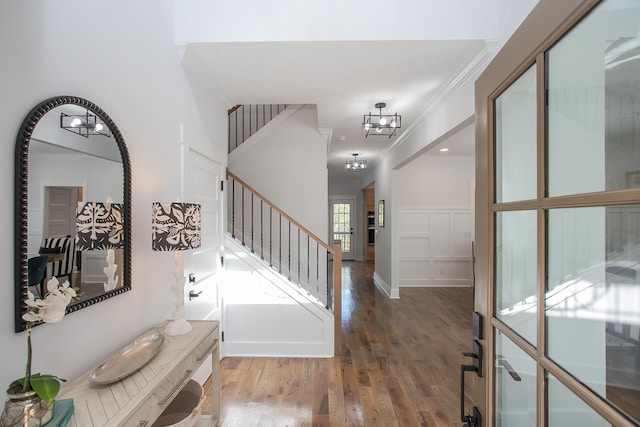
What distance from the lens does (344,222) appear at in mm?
11336

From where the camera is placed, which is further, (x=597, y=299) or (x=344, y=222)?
(x=344, y=222)

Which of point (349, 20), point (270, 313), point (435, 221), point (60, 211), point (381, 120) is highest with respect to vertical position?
point (349, 20)

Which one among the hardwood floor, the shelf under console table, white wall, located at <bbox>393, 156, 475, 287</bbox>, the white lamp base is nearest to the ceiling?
the white lamp base

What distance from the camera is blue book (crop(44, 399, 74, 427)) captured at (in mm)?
952

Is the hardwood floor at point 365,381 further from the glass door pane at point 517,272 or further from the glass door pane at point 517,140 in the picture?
the glass door pane at point 517,140

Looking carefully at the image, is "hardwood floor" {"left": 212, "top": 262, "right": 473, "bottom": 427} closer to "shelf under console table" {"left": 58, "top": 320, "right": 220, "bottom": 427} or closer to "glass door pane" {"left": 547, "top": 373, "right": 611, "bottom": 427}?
"shelf under console table" {"left": 58, "top": 320, "right": 220, "bottom": 427}

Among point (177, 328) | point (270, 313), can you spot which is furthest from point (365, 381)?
point (177, 328)

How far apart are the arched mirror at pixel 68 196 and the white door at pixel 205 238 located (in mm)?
856

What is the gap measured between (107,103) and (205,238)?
1551 millimetres

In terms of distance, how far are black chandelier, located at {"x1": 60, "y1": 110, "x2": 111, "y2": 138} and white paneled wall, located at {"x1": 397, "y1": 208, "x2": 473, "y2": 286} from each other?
19.7 ft

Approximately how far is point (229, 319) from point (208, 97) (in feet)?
7.52

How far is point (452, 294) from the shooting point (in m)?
6.28

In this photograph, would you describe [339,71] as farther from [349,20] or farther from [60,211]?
[60,211]

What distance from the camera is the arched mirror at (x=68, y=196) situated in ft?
3.70
